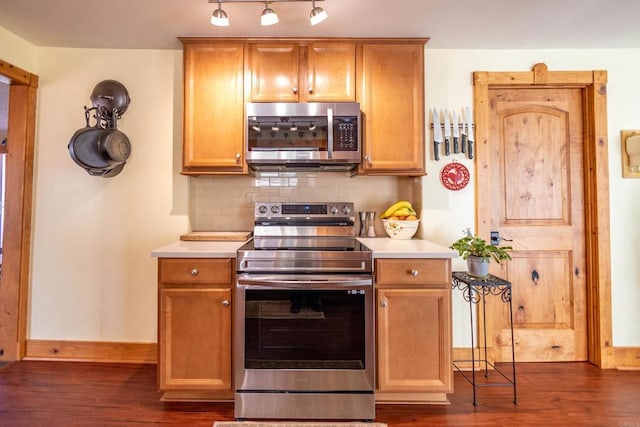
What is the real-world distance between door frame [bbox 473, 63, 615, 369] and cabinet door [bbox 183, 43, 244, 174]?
1.67m

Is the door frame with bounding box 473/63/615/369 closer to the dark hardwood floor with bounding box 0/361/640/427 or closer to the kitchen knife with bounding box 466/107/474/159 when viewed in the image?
the kitchen knife with bounding box 466/107/474/159

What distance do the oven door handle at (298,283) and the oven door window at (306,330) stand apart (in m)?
0.04

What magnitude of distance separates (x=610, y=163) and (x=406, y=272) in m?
1.83

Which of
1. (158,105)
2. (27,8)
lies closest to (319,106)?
(158,105)

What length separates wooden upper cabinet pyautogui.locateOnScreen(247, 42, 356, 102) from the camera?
2268mm

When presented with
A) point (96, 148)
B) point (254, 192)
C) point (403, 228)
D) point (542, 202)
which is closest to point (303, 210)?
point (254, 192)

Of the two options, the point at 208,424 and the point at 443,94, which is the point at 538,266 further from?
the point at 208,424

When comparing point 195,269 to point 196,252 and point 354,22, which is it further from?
point 354,22

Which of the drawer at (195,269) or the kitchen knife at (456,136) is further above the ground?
the kitchen knife at (456,136)

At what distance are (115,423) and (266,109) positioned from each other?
76.7 inches

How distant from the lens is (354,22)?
2119 mm

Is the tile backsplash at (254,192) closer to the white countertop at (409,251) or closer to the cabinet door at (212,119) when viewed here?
the cabinet door at (212,119)

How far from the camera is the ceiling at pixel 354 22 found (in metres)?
1.95

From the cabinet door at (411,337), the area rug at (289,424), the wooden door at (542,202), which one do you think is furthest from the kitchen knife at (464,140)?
the area rug at (289,424)
